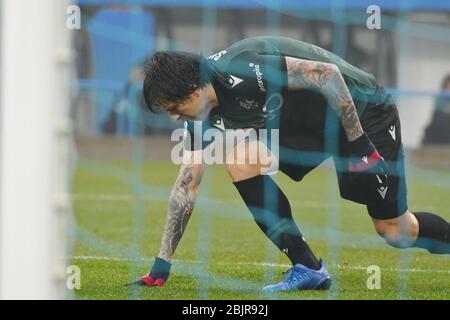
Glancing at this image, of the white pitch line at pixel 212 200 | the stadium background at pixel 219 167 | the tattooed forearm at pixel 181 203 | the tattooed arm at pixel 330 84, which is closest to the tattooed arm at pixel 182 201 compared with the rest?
the tattooed forearm at pixel 181 203

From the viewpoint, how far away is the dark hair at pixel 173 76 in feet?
15.3

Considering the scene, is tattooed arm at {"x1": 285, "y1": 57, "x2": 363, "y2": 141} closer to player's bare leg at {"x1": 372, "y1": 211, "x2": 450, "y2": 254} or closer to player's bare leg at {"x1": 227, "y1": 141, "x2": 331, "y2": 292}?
player's bare leg at {"x1": 227, "y1": 141, "x2": 331, "y2": 292}

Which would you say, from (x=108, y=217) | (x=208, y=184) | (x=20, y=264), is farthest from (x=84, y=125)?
(x=20, y=264)

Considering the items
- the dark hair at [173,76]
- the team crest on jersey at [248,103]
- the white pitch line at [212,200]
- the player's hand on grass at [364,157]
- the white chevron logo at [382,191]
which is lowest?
the white pitch line at [212,200]

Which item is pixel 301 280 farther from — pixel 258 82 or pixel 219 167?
pixel 219 167

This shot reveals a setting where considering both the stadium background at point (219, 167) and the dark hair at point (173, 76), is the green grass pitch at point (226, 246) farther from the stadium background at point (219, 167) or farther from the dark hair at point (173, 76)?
the dark hair at point (173, 76)

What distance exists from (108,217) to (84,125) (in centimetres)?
590

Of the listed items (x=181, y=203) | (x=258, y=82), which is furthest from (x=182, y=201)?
(x=258, y=82)

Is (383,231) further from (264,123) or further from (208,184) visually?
(208,184)

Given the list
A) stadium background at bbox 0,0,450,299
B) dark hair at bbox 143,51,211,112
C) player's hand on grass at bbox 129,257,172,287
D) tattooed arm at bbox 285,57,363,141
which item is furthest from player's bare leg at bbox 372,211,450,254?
dark hair at bbox 143,51,211,112

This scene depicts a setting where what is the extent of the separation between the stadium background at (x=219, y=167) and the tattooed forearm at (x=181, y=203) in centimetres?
54

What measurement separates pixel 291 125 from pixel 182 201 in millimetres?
639

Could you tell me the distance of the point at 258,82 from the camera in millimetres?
4723

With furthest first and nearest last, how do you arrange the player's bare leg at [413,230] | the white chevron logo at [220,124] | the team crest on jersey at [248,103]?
the player's bare leg at [413,230] < the white chevron logo at [220,124] < the team crest on jersey at [248,103]
